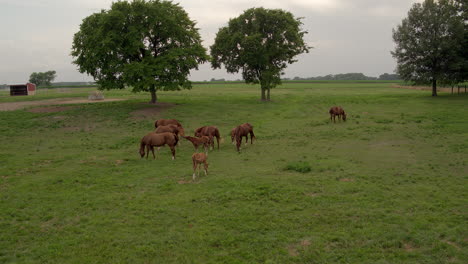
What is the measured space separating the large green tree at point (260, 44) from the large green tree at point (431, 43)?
15.3 m

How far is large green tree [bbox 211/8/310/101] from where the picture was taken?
45125 mm

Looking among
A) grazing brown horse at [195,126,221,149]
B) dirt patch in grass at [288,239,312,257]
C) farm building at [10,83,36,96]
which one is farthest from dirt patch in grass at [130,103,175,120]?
farm building at [10,83,36,96]

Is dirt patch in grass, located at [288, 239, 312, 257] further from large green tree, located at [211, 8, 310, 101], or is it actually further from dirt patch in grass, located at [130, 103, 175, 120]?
large green tree, located at [211, 8, 310, 101]

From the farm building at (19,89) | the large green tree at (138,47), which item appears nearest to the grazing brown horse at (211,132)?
the large green tree at (138,47)

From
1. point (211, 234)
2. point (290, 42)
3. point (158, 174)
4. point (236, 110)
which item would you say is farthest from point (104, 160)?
point (290, 42)

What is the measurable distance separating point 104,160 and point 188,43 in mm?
23905

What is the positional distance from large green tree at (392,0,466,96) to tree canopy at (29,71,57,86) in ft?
460

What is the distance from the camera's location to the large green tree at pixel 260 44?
45.1 m

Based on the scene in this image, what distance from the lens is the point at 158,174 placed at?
614 inches

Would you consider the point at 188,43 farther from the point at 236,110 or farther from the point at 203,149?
the point at 203,149

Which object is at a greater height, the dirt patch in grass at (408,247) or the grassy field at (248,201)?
the grassy field at (248,201)

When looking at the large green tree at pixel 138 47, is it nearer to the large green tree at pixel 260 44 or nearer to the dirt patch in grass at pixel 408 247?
the large green tree at pixel 260 44

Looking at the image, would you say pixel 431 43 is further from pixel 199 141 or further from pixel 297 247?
pixel 297 247

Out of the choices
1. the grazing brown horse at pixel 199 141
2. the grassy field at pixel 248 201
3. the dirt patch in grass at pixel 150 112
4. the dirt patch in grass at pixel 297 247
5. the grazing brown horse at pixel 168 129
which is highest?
the dirt patch in grass at pixel 150 112
